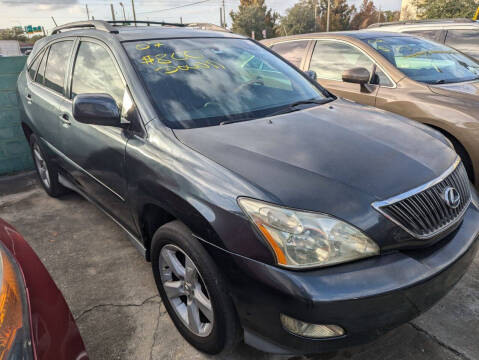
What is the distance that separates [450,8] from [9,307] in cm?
2452

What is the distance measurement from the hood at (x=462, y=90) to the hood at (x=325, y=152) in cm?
139

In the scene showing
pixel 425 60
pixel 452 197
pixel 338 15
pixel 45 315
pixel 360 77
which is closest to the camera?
pixel 45 315

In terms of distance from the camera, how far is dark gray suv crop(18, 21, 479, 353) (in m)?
1.44

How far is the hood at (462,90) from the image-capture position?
3240 millimetres

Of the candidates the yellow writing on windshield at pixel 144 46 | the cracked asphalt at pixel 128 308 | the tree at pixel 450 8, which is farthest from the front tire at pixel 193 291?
the tree at pixel 450 8

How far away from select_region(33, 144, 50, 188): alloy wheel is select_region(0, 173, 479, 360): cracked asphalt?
513 millimetres

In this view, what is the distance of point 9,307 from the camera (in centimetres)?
112

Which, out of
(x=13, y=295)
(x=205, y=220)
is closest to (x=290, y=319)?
(x=205, y=220)

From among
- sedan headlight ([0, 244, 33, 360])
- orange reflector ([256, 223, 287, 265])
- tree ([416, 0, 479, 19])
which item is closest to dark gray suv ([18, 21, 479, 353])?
orange reflector ([256, 223, 287, 265])

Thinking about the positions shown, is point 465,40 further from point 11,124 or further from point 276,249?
point 11,124

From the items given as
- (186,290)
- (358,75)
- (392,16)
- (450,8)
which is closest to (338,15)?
(392,16)

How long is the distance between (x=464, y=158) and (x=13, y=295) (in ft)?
11.0

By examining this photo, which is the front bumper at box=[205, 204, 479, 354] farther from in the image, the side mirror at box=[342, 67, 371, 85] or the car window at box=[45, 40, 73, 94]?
the side mirror at box=[342, 67, 371, 85]

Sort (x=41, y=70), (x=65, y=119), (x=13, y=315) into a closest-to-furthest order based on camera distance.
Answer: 1. (x=13, y=315)
2. (x=65, y=119)
3. (x=41, y=70)
